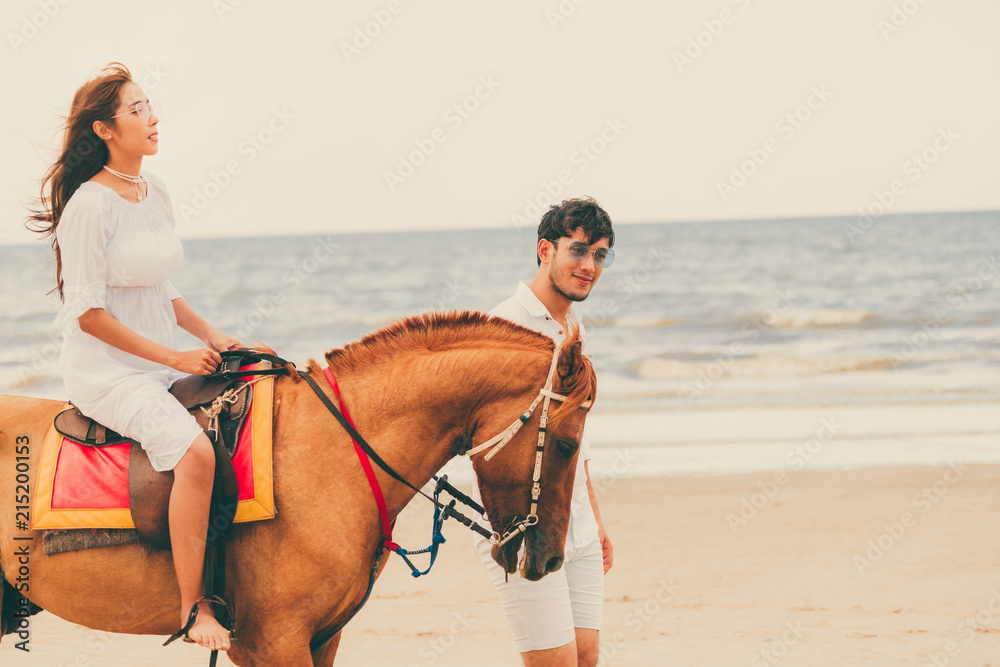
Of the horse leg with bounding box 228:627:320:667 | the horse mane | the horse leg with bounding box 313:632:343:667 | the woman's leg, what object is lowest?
the horse leg with bounding box 313:632:343:667

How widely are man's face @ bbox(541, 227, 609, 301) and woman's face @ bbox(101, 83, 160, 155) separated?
144cm

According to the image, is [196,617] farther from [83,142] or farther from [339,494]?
[83,142]

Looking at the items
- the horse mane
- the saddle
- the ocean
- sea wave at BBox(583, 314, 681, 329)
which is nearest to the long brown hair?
the saddle

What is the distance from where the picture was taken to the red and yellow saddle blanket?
7.47ft

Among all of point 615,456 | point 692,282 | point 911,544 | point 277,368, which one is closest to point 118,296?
point 277,368

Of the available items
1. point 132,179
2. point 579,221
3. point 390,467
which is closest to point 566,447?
point 390,467

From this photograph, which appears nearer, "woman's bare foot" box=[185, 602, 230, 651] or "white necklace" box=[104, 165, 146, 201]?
"woman's bare foot" box=[185, 602, 230, 651]

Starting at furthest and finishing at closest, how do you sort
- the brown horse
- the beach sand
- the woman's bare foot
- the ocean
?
the ocean < the beach sand < the brown horse < the woman's bare foot

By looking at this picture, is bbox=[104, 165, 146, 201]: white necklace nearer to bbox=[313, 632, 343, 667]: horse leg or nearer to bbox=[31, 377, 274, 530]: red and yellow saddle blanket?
bbox=[31, 377, 274, 530]: red and yellow saddle blanket

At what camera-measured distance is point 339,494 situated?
7.59 ft

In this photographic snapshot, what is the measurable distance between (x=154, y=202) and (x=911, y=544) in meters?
5.94

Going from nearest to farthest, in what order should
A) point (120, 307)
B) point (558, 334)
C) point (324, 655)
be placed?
point (120, 307)
point (324, 655)
point (558, 334)

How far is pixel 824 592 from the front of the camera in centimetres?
524

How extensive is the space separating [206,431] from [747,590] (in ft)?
14.0
